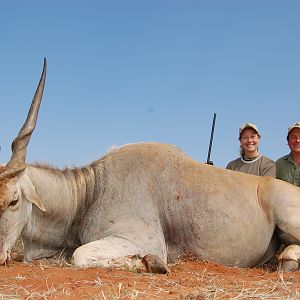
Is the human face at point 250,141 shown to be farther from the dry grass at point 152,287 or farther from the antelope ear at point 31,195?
the antelope ear at point 31,195

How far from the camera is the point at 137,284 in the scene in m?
3.71

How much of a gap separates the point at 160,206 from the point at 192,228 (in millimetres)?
347

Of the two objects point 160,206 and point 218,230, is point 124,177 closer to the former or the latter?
point 160,206

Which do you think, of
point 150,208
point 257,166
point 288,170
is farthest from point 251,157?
point 150,208

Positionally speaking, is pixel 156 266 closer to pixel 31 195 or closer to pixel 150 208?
pixel 150 208

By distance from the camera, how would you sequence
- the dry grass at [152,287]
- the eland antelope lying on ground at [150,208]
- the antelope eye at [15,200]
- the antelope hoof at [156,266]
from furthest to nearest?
the eland antelope lying on ground at [150,208] → the antelope eye at [15,200] → the antelope hoof at [156,266] → the dry grass at [152,287]

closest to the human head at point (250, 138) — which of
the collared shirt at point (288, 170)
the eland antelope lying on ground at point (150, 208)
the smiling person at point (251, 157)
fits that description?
the smiling person at point (251, 157)

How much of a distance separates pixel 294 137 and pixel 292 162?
13.1 inches

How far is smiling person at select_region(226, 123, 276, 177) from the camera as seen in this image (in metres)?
7.33

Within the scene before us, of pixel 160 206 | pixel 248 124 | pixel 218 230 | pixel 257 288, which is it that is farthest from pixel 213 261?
pixel 248 124

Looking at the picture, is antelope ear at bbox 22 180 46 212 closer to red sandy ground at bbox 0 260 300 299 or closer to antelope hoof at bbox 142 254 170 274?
red sandy ground at bbox 0 260 300 299

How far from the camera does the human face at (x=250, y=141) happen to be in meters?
7.40

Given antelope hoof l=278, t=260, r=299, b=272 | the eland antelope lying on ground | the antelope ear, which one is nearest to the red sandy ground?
antelope hoof l=278, t=260, r=299, b=272

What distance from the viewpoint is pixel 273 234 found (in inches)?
214
